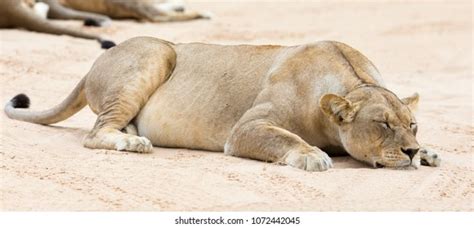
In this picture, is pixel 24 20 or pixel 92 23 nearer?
pixel 24 20

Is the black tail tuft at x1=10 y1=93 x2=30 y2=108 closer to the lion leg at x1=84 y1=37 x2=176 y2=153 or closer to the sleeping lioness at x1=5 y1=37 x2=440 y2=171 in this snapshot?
the sleeping lioness at x1=5 y1=37 x2=440 y2=171

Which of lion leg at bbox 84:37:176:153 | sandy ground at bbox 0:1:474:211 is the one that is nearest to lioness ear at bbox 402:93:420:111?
Answer: sandy ground at bbox 0:1:474:211

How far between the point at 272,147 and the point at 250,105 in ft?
1.81

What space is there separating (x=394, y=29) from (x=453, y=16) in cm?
113

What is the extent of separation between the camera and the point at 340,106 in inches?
228

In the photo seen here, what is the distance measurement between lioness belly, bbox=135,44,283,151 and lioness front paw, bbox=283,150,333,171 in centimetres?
77

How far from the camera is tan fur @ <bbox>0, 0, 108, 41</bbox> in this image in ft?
37.4

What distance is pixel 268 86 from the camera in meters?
6.30

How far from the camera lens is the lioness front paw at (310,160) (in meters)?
5.59

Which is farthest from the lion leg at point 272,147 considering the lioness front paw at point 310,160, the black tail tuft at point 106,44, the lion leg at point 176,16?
the lion leg at point 176,16

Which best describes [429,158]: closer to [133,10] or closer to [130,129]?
[130,129]

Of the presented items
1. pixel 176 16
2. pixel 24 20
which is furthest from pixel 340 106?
pixel 176 16

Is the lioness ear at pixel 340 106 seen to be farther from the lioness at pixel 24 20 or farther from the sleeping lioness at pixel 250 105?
the lioness at pixel 24 20
